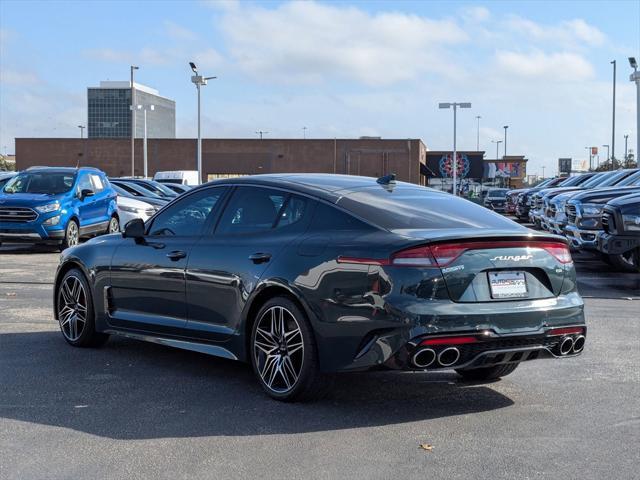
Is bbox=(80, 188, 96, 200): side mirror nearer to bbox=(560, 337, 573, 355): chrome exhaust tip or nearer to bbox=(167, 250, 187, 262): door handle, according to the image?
bbox=(167, 250, 187, 262): door handle

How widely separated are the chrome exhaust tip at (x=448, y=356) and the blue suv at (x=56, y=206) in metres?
14.4

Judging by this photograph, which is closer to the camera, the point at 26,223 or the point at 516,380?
the point at 516,380

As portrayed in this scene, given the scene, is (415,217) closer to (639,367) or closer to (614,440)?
(614,440)

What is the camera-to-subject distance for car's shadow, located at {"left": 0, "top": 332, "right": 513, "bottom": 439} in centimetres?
554

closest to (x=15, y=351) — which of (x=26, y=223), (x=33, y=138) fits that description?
(x=26, y=223)

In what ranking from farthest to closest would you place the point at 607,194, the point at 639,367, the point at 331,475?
the point at 607,194 → the point at 639,367 → the point at 331,475

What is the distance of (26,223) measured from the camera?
60.2 feet

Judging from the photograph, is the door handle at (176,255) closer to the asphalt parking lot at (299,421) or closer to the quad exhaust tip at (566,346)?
the asphalt parking lot at (299,421)

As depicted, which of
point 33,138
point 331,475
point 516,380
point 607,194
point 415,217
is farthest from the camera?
point 33,138

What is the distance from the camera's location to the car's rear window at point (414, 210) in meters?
5.93

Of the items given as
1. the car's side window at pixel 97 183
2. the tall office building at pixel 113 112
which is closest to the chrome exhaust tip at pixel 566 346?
the car's side window at pixel 97 183

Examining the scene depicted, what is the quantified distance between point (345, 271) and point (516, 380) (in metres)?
2.03

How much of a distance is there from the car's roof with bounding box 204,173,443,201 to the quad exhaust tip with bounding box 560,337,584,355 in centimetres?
161

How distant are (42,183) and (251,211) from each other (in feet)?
45.8
